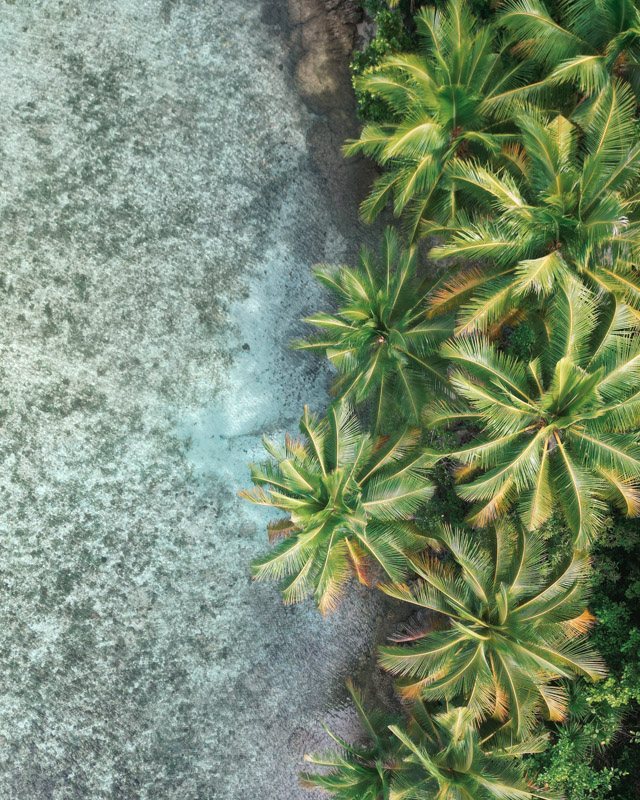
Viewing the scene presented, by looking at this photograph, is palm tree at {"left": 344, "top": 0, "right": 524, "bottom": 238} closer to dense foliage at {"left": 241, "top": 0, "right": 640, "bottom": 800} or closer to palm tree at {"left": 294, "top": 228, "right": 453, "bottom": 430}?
dense foliage at {"left": 241, "top": 0, "right": 640, "bottom": 800}

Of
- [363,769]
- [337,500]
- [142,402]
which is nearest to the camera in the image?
[337,500]

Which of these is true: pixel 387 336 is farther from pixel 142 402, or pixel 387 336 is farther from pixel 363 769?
pixel 363 769

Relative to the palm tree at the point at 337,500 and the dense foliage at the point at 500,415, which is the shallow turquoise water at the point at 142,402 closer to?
the dense foliage at the point at 500,415

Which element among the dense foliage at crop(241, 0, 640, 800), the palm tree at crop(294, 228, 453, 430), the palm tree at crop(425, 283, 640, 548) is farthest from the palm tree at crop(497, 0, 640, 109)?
the palm tree at crop(294, 228, 453, 430)

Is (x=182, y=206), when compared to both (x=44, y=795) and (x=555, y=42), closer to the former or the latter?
(x=555, y=42)

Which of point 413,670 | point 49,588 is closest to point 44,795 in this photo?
point 49,588

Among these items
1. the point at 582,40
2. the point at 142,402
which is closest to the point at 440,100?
the point at 582,40

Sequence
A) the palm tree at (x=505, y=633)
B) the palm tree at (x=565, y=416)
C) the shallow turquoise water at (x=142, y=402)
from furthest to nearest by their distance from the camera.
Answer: the shallow turquoise water at (x=142, y=402), the palm tree at (x=505, y=633), the palm tree at (x=565, y=416)

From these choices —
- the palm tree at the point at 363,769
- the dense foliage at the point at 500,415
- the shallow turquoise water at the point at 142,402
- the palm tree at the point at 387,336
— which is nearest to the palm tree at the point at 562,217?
the dense foliage at the point at 500,415
